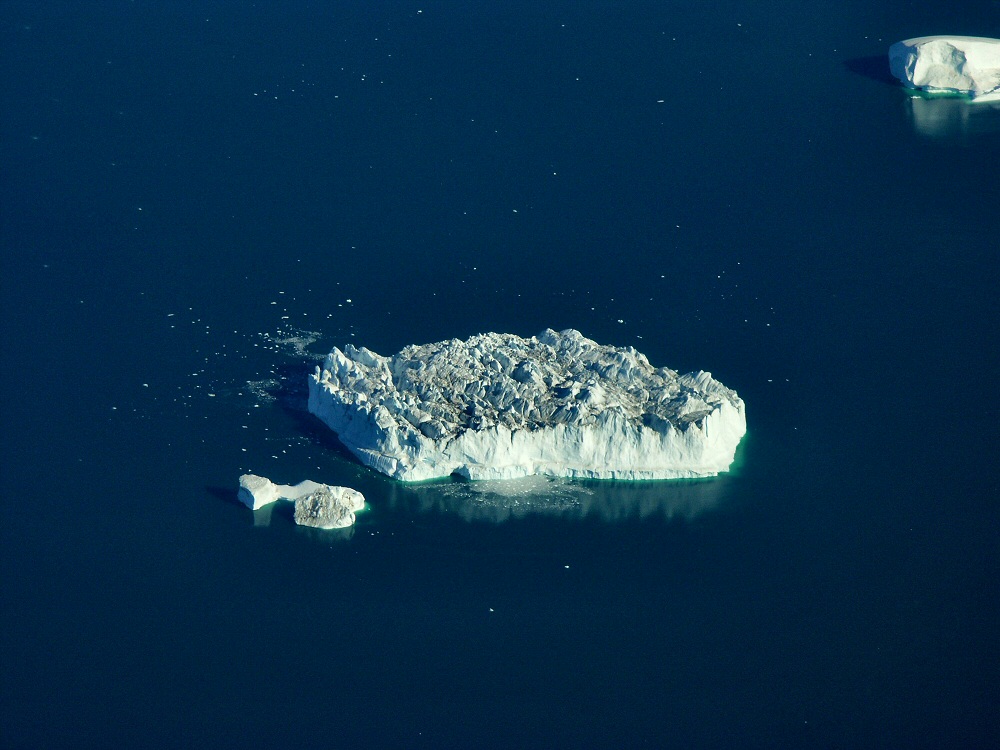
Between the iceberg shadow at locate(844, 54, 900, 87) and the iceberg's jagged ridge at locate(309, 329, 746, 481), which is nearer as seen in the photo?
the iceberg's jagged ridge at locate(309, 329, 746, 481)

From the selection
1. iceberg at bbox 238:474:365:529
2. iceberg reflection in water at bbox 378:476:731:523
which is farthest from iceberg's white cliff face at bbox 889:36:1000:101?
iceberg at bbox 238:474:365:529

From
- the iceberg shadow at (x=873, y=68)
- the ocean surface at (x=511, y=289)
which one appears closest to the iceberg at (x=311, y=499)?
the ocean surface at (x=511, y=289)

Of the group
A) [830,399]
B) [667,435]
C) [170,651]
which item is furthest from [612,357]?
[170,651]

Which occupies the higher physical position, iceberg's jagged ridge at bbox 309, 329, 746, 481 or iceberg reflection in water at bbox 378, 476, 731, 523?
iceberg's jagged ridge at bbox 309, 329, 746, 481

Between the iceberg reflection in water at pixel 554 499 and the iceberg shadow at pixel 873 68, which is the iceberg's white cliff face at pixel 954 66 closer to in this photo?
the iceberg shadow at pixel 873 68

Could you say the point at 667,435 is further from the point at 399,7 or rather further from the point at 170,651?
the point at 399,7

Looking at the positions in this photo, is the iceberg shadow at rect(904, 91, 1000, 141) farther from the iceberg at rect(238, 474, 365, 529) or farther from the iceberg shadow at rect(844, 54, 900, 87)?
the iceberg at rect(238, 474, 365, 529)

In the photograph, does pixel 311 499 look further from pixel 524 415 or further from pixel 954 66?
pixel 954 66

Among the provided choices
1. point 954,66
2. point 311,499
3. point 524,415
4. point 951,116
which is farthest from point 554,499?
point 954,66
